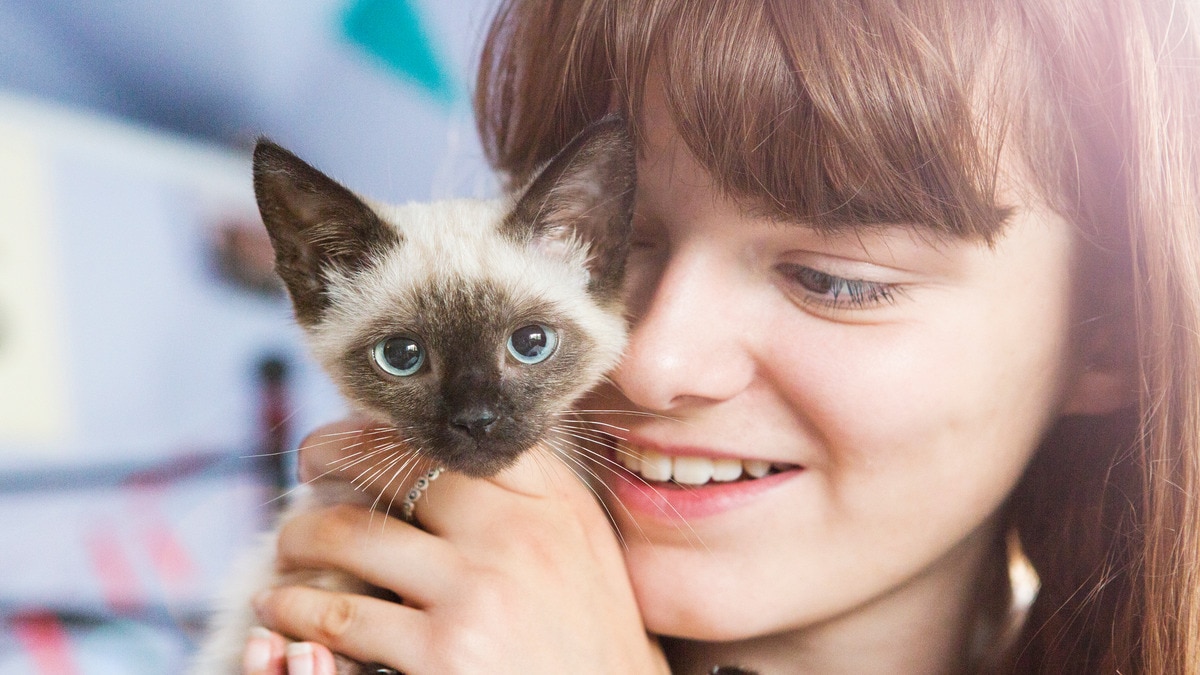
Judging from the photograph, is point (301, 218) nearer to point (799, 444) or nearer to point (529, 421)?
point (529, 421)

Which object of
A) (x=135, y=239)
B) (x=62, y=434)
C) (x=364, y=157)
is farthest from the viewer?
(x=364, y=157)

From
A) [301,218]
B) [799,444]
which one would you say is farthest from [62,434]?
[799,444]

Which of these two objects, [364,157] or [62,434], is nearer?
[62,434]

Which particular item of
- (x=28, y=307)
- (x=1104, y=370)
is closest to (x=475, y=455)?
(x=1104, y=370)

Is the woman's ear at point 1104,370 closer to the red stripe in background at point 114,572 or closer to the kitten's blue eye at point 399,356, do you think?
the kitten's blue eye at point 399,356

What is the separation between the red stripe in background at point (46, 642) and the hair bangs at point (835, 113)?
60.5 inches

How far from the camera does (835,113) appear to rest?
0.73 m

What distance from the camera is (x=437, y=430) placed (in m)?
0.83

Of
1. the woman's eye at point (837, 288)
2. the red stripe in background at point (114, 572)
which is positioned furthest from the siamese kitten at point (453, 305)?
the red stripe in background at point (114, 572)

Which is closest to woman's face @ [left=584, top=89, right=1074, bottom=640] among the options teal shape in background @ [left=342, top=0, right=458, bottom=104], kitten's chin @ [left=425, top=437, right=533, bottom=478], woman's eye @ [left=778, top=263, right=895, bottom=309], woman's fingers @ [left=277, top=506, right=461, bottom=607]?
woman's eye @ [left=778, top=263, right=895, bottom=309]

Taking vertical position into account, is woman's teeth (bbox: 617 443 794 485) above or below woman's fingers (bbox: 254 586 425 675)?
above

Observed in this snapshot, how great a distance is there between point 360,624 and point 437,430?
23cm

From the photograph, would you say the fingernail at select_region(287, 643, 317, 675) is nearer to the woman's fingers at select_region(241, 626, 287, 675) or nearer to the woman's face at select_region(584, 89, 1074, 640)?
the woman's fingers at select_region(241, 626, 287, 675)

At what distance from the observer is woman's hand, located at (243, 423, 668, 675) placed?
812mm
